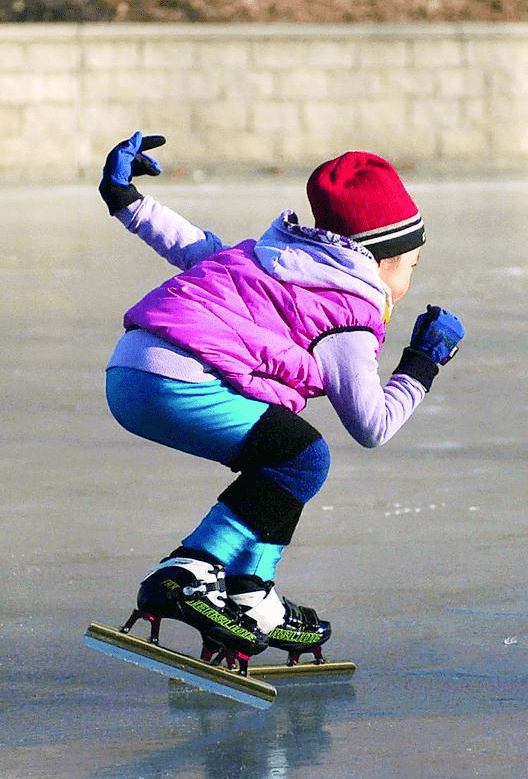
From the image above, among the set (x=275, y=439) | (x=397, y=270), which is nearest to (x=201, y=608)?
(x=275, y=439)

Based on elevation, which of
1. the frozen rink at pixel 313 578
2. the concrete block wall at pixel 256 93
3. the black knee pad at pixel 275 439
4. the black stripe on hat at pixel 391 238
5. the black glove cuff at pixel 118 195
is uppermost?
the black glove cuff at pixel 118 195

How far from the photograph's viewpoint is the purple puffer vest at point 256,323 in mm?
3496

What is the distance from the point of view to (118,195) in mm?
3871

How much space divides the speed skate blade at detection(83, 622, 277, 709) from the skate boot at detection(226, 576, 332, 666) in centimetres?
20

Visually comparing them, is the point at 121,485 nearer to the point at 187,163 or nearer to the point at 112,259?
A: the point at 112,259

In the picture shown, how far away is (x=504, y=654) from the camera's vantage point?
376cm

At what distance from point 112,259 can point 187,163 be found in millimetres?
7396

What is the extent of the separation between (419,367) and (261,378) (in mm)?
414

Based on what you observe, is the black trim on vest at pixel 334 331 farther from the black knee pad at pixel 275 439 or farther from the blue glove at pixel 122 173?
the blue glove at pixel 122 173

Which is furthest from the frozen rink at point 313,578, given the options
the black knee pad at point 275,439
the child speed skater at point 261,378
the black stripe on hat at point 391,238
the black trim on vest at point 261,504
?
the black stripe on hat at point 391,238

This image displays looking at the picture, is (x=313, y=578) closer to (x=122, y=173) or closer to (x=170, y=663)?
(x=170, y=663)

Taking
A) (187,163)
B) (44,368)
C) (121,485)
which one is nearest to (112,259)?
(44,368)

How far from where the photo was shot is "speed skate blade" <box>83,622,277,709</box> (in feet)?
11.2

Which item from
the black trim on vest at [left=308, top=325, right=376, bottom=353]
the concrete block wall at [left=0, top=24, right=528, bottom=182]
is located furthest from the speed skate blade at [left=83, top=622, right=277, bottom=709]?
the concrete block wall at [left=0, top=24, right=528, bottom=182]
